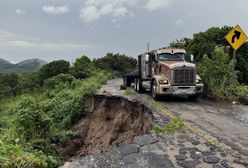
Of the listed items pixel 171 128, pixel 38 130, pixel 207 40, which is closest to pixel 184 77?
pixel 171 128

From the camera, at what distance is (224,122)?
1081 cm

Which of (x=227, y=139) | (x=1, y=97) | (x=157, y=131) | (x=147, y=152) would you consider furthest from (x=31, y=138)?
(x=1, y=97)

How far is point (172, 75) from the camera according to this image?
49.0 ft

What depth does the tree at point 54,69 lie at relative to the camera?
150 ft

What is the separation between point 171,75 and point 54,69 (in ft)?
110

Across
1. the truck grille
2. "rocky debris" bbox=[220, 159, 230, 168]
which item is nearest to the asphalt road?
"rocky debris" bbox=[220, 159, 230, 168]

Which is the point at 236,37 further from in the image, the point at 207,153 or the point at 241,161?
the point at 241,161

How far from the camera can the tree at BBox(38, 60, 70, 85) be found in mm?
45844

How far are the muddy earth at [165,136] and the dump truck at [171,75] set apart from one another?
568 mm

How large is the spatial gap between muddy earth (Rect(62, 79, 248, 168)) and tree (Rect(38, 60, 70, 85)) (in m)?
27.9

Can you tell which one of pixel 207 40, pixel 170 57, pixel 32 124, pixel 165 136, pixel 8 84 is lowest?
pixel 32 124

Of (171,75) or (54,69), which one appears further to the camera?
(54,69)

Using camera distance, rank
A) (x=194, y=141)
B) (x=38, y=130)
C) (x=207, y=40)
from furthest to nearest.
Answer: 1. (x=207, y=40)
2. (x=38, y=130)
3. (x=194, y=141)

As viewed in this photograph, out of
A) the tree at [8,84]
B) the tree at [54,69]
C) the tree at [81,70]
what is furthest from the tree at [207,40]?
the tree at [8,84]
